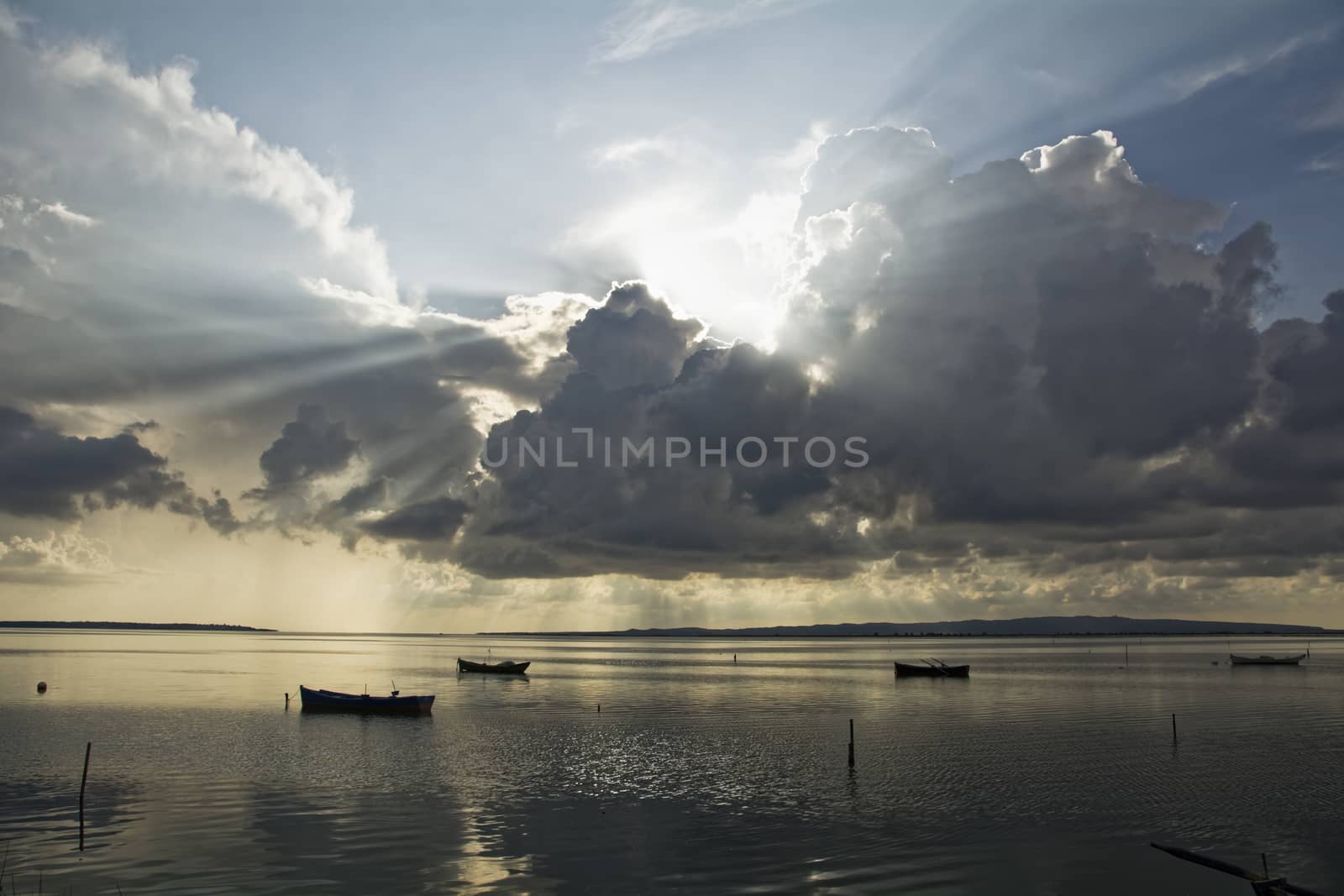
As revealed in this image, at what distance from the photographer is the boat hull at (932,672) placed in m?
142

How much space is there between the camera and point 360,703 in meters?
86.8

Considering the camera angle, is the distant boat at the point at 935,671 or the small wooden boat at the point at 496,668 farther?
the small wooden boat at the point at 496,668

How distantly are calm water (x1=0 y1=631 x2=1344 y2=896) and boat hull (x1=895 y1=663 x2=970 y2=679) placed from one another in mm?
47426

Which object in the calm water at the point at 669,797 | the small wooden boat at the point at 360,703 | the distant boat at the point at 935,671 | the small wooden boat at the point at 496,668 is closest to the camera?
the calm water at the point at 669,797

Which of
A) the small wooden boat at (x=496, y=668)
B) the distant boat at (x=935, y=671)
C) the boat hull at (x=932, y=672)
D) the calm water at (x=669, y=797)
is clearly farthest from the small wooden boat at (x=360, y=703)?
the distant boat at (x=935, y=671)

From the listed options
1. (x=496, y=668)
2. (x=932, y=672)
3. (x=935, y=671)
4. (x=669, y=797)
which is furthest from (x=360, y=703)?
(x=935, y=671)

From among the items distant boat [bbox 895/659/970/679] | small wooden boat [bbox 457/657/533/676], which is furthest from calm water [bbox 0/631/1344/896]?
small wooden boat [bbox 457/657/533/676]

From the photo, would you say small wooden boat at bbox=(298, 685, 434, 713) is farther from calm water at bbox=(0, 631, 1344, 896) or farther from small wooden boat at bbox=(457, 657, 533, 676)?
small wooden boat at bbox=(457, 657, 533, 676)

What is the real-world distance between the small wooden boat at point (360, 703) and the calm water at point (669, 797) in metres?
1.99

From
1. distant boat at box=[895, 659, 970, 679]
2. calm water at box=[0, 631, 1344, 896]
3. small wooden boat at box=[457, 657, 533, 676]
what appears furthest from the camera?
small wooden boat at box=[457, 657, 533, 676]

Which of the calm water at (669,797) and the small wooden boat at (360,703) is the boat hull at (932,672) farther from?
the small wooden boat at (360,703)

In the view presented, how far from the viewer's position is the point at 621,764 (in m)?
54.8

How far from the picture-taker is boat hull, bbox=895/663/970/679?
14150 cm

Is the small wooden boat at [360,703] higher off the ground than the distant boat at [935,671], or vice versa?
the small wooden boat at [360,703]
